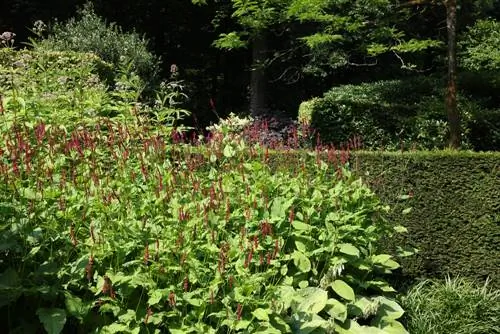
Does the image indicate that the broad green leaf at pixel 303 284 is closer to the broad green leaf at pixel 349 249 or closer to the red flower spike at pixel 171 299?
the broad green leaf at pixel 349 249

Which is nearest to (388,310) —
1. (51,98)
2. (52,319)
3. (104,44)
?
(52,319)

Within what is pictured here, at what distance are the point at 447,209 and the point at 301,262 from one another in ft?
8.38

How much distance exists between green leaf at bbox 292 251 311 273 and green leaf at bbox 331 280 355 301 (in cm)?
20

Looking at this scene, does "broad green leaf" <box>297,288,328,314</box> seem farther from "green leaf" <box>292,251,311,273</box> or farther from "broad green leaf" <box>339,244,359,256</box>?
"broad green leaf" <box>339,244,359,256</box>

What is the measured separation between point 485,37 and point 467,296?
11.1m

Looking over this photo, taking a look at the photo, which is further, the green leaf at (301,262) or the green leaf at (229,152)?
the green leaf at (229,152)

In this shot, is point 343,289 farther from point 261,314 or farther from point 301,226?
point 261,314

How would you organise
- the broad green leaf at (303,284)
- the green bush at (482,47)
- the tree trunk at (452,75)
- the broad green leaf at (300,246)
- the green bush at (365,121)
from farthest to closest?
1. the green bush at (482,47)
2. the green bush at (365,121)
3. the tree trunk at (452,75)
4. the broad green leaf at (300,246)
5. the broad green leaf at (303,284)

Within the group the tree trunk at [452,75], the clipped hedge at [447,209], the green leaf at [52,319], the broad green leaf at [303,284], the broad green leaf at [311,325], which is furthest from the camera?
the tree trunk at [452,75]

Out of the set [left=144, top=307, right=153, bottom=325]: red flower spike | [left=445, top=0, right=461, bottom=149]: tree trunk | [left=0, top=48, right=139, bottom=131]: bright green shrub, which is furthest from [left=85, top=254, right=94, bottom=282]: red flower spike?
[left=445, top=0, right=461, bottom=149]: tree trunk

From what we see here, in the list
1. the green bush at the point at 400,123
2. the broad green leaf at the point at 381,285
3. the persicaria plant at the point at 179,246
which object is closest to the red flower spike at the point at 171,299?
the persicaria plant at the point at 179,246

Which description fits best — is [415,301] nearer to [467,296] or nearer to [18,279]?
[467,296]

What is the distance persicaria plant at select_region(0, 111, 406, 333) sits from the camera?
260 cm

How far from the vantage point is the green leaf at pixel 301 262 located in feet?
10.1
